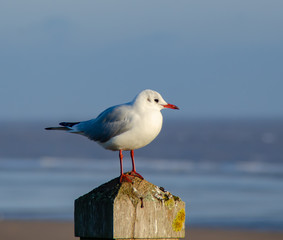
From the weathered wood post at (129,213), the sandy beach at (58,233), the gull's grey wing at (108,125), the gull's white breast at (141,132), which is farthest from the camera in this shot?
the sandy beach at (58,233)

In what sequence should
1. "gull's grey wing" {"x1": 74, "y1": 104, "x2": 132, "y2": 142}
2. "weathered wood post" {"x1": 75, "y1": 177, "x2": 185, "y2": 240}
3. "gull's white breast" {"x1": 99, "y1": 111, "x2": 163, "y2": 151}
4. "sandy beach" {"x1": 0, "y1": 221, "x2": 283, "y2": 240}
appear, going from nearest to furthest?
"weathered wood post" {"x1": 75, "y1": 177, "x2": 185, "y2": 240}, "gull's white breast" {"x1": 99, "y1": 111, "x2": 163, "y2": 151}, "gull's grey wing" {"x1": 74, "y1": 104, "x2": 132, "y2": 142}, "sandy beach" {"x1": 0, "y1": 221, "x2": 283, "y2": 240}

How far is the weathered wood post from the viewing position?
3006 mm

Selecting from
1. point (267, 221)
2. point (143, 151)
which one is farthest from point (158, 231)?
point (143, 151)

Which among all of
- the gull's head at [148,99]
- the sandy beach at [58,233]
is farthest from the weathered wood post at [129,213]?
the sandy beach at [58,233]

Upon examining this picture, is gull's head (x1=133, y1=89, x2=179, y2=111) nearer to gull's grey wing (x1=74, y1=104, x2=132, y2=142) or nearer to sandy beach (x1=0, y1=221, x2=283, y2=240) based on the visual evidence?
gull's grey wing (x1=74, y1=104, x2=132, y2=142)

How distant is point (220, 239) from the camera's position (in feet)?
44.6

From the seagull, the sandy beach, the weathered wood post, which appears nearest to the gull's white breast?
the seagull

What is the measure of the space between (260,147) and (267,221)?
112 ft

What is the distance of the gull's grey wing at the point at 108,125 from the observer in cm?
462

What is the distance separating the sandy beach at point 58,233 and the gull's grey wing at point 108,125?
28.5ft

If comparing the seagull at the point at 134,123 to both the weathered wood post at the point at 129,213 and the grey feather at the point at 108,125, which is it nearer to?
the grey feather at the point at 108,125

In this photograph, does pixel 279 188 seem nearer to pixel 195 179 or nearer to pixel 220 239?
pixel 195 179

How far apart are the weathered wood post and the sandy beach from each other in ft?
34.4

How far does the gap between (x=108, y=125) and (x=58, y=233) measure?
9.79 metres
